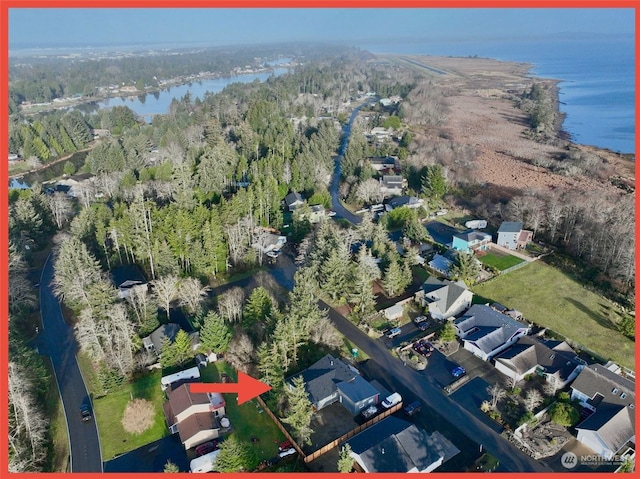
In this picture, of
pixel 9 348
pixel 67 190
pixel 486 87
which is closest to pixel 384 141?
pixel 67 190

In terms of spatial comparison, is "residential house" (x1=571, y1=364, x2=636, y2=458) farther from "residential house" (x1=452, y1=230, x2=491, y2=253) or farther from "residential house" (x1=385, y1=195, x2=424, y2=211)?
"residential house" (x1=385, y1=195, x2=424, y2=211)

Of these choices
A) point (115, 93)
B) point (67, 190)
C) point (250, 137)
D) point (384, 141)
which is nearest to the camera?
point (67, 190)

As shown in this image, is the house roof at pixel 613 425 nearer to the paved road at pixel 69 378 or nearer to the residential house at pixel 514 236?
the residential house at pixel 514 236

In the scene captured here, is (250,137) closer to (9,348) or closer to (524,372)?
(9,348)

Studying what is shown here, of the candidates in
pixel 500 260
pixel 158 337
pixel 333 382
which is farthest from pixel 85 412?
pixel 500 260

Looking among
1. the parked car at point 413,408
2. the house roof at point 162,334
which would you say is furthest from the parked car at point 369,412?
the house roof at point 162,334
